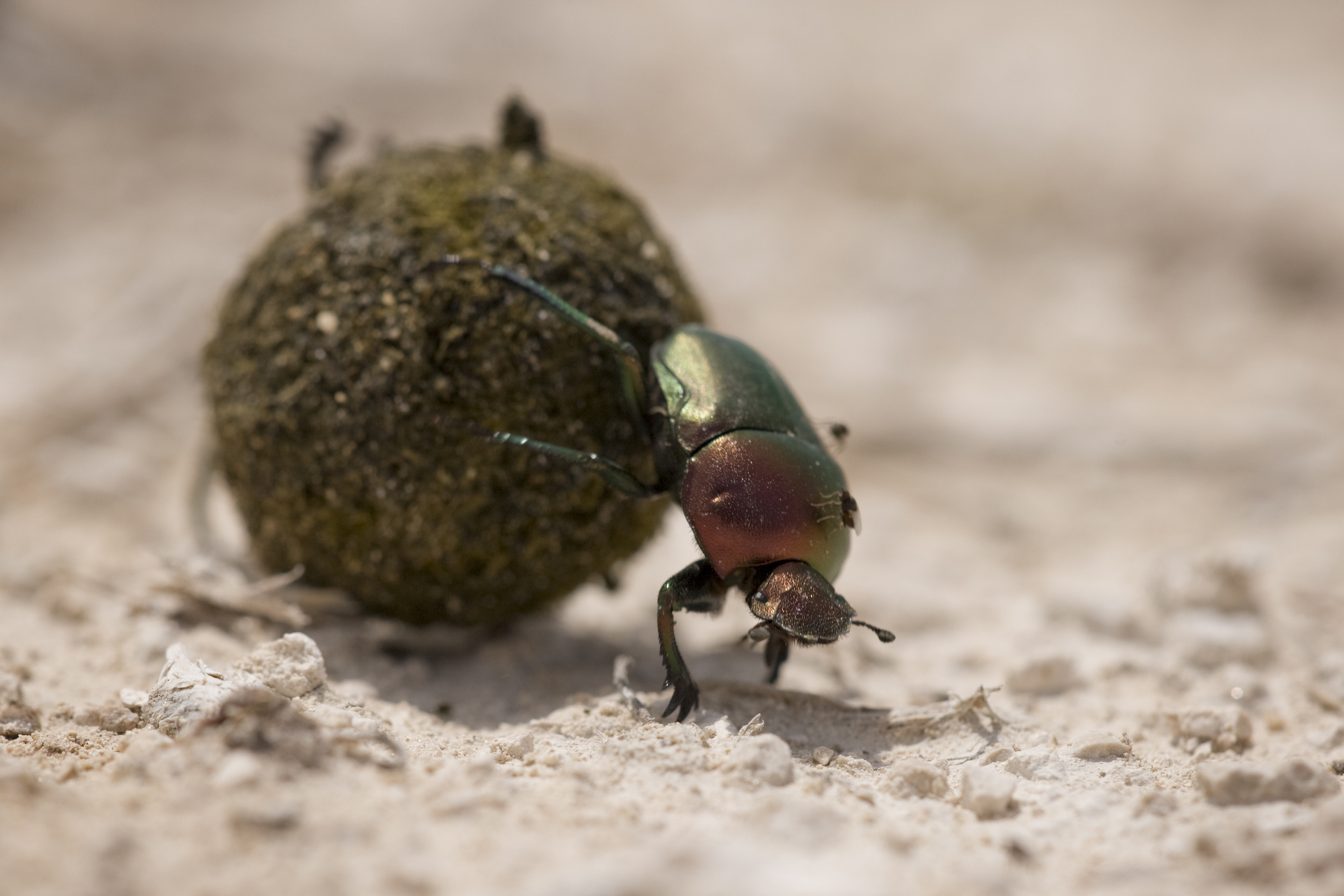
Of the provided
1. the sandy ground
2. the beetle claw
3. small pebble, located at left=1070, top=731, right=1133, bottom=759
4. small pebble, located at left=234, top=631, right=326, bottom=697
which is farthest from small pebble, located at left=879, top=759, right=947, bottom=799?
small pebble, located at left=234, top=631, right=326, bottom=697

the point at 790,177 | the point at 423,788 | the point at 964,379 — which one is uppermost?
the point at 790,177

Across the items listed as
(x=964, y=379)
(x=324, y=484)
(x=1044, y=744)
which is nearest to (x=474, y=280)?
(x=324, y=484)

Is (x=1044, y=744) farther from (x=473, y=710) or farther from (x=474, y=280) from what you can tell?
(x=474, y=280)

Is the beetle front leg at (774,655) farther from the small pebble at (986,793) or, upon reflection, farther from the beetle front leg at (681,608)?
the small pebble at (986,793)

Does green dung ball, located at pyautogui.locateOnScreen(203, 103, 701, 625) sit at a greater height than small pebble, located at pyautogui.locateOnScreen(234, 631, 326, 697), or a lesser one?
greater

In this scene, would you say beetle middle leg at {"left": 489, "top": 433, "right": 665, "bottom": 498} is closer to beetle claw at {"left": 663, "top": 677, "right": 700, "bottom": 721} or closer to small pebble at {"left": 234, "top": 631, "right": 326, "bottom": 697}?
beetle claw at {"left": 663, "top": 677, "right": 700, "bottom": 721}
